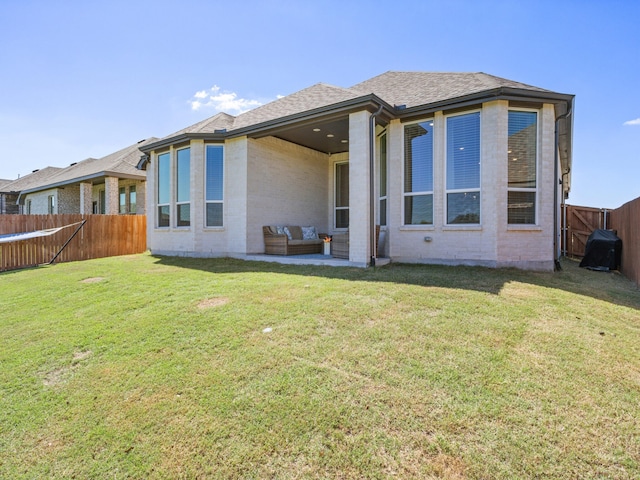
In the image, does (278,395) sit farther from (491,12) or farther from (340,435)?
(491,12)

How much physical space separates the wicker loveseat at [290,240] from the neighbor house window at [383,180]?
8.38 ft

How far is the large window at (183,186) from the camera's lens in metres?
10.2

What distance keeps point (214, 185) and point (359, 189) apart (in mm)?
4987

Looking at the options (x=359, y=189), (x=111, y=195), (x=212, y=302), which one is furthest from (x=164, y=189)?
(x=212, y=302)

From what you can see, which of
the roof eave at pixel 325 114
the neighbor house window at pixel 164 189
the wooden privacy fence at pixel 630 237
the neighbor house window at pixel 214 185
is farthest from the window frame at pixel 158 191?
the wooden privacy fence at pixel 630 237

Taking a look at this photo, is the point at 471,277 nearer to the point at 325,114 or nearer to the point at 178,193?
the point at 325,114

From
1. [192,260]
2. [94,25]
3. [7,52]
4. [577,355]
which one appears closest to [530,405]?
[577,355]

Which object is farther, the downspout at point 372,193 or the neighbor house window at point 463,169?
the downspout at point 372,193

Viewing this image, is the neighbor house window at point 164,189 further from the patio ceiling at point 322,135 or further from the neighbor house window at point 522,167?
the neighbor house window at point 522,167

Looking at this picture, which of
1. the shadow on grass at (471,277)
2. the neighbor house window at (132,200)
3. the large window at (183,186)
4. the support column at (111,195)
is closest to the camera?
the shadow on grass at (471,277)

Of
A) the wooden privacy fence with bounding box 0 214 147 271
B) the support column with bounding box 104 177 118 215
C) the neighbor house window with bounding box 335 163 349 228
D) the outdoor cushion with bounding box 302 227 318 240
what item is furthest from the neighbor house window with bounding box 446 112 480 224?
the support column with bounding box 104 177 118 215

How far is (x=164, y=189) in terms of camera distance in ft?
36.1

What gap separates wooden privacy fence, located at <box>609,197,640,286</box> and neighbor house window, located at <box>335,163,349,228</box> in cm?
753

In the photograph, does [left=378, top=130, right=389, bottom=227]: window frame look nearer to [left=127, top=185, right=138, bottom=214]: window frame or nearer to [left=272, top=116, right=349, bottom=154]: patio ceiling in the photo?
[left=272, top=116, right=349, bottom=154]: patio ceiling
